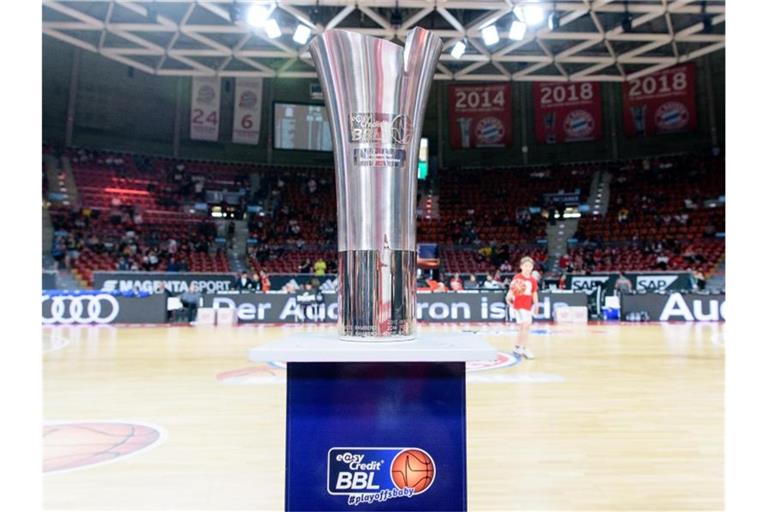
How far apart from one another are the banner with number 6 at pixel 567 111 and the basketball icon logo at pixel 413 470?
2494 centimetres

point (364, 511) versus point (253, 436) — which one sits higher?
point (364, 511)

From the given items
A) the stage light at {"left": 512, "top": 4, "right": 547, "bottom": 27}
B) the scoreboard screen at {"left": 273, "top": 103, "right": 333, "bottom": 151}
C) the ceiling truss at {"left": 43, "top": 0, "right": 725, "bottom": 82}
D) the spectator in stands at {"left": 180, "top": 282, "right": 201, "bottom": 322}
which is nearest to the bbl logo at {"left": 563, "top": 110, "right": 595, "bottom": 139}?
the ceiling truss at {"left": 43, "top": 0, "right": 725, "bottom": 82}

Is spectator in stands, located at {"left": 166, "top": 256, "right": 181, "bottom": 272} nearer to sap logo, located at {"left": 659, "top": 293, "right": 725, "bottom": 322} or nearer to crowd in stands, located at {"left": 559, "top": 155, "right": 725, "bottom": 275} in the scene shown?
crowd in stands, located at {"left": 559, "top": 155, "right": 725, "bottom": 275}

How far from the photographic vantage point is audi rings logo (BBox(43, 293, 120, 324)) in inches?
483

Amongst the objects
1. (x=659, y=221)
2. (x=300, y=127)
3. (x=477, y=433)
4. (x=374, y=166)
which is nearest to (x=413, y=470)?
(x=374, y=166)

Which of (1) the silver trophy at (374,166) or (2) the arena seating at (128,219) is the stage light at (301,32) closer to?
(2) the arena seating at (128,219)

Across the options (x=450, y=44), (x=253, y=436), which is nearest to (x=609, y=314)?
(x=450, y=44)

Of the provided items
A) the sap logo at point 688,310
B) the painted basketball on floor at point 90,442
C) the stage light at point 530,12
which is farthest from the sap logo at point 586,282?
the painted basketball on floor at point 90,442

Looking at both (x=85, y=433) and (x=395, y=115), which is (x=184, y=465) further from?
(x=395, y=115)

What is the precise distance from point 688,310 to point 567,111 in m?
13.5

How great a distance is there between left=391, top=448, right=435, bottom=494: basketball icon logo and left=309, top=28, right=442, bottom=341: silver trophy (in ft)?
1.07

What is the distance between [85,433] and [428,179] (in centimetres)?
2237

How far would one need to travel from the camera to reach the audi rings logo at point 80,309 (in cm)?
1226
